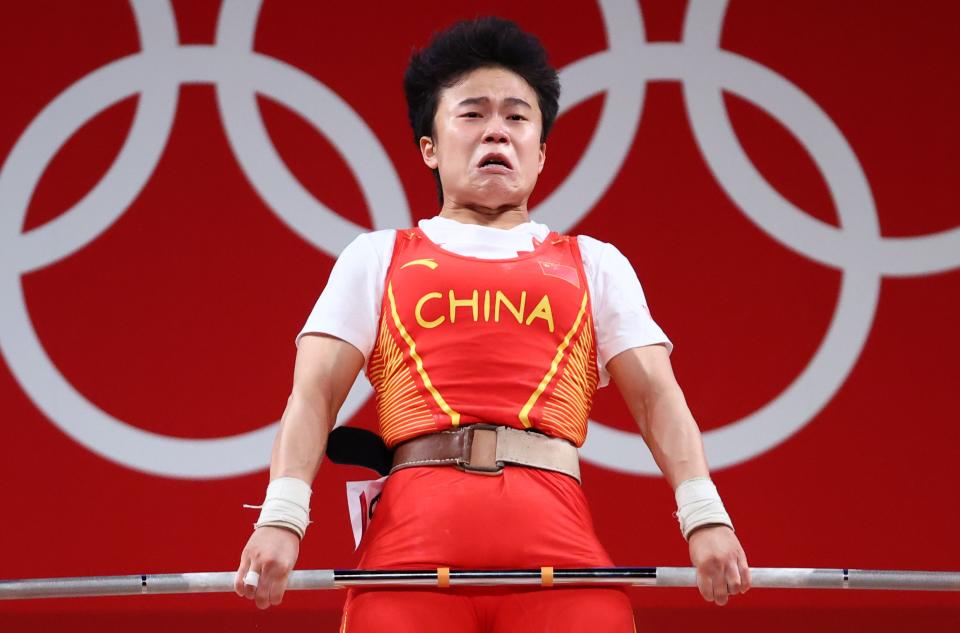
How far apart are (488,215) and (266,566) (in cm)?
81

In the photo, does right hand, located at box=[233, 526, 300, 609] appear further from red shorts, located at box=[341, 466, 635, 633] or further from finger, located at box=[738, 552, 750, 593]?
finger, located at box=[738, 552, 750, 593]

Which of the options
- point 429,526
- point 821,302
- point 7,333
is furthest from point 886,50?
point 7,333

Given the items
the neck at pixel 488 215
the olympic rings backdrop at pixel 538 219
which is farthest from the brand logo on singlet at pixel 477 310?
the olympic rings backdrop at pixel 538 219

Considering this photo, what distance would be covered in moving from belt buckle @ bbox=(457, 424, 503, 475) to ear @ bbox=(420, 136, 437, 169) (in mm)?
664

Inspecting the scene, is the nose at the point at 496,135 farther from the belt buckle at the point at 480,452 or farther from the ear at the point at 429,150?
the belt buckle at the point at 480,452

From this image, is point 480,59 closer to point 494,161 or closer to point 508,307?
point 494,161

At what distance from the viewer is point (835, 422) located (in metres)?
3.37

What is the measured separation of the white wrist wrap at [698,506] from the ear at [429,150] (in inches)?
32.8

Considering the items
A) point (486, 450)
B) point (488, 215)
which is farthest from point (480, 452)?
point (488, 215)

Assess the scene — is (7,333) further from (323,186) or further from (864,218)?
(864,218)

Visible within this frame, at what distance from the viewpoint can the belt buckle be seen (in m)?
1.95

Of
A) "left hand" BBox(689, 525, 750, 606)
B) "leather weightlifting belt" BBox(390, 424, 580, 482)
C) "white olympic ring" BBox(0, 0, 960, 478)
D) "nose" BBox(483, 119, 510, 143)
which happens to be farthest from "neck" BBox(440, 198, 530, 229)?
"white olympic ring" BBox(0, 0, 960, 478)

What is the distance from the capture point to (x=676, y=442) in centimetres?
204

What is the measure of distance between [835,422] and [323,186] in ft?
5.06
